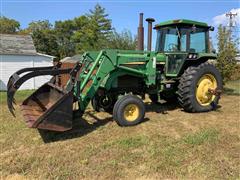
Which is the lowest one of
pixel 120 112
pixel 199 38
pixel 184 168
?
pixel 184 168

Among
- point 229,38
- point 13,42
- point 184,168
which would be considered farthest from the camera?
point 13,42

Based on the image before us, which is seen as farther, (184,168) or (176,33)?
(176,33)

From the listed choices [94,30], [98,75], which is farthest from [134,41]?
[94,30]

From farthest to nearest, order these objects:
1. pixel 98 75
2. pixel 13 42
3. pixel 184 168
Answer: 1. pixel 13 42
2. pixel 98 75
3. pixel 184 168

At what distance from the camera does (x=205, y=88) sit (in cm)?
703

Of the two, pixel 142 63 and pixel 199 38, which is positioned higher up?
pixel 199 38

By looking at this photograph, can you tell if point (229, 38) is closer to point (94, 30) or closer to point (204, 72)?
point (204, 72)

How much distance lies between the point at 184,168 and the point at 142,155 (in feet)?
2.30

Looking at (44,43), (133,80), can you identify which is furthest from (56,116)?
(44,43)

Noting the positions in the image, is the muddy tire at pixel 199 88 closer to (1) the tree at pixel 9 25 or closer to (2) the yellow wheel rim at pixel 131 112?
(2) the yellow wheel rim at pixel 131 112

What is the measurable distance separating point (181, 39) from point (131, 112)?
2.52m

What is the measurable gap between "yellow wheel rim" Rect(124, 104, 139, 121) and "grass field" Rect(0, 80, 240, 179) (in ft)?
0.72

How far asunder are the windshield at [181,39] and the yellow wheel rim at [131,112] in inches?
88.3

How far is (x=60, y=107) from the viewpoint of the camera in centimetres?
481
